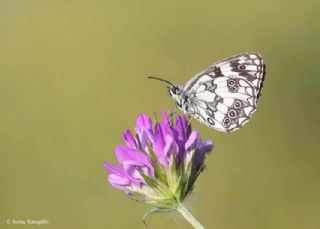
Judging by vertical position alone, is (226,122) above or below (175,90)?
below

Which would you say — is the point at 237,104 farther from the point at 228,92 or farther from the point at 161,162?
the point at 161,162

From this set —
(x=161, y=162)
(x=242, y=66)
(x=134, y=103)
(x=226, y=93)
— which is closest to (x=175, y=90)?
(x=226, y=93)

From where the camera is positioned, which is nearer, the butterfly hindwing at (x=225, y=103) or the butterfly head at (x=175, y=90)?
the butterfly hindwing at (x=225, y=103)

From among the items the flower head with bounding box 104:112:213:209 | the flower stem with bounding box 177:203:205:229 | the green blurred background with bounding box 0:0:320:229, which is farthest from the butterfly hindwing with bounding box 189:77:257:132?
the green blurred background with bounding box 0:0:320:229

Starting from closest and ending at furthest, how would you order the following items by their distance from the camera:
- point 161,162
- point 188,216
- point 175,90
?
1. point 188,216
2. point 161,162
3. point 175,90

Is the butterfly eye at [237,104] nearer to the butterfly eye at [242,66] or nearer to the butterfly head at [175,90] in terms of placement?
the butterfly eye at [242,66]

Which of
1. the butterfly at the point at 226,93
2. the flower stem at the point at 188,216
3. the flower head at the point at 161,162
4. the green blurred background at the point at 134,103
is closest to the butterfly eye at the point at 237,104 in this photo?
the butterfly at the point at 226,93

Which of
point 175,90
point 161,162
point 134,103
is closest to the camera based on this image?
point 161,162
